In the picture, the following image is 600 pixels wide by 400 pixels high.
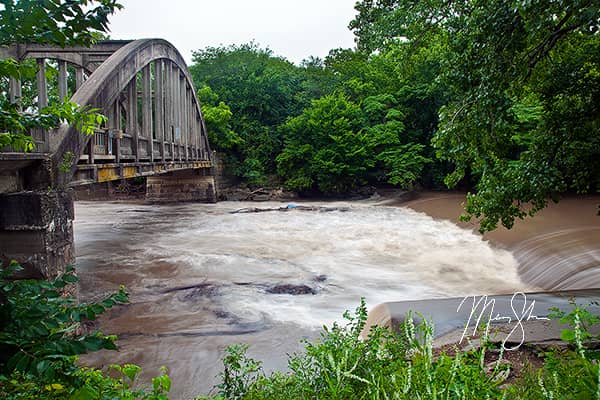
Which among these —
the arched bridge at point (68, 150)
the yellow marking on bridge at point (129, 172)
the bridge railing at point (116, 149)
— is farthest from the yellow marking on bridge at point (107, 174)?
the yellow marking on bridge at point (129, 172)

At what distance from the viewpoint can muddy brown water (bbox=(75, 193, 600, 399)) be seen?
6.37 m

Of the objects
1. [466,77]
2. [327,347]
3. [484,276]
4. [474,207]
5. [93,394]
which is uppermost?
[466,77]

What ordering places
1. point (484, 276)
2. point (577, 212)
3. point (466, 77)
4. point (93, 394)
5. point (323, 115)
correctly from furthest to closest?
point (323, 115) → point (577, 212) → point (484, 276) → point (466, 77) → point (93, 394)

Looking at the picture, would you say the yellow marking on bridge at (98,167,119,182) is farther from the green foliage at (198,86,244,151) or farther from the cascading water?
the green foliage at (198,86,244,151)

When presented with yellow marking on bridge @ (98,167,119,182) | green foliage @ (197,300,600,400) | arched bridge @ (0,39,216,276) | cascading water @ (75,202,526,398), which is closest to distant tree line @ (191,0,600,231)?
green foliage @ (197,300,600,400)

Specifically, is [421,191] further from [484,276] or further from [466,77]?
[466,77]

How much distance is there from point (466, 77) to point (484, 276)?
6538mm

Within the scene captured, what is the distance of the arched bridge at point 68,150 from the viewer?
5645mm

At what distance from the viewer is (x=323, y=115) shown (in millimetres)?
29484

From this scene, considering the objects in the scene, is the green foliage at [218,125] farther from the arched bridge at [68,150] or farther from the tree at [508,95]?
the tree at [508,95]

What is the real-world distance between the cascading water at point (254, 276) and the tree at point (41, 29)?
3.77m

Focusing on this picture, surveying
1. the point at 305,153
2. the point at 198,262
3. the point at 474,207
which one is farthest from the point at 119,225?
the point at 474,207

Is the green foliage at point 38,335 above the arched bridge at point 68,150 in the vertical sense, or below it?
below

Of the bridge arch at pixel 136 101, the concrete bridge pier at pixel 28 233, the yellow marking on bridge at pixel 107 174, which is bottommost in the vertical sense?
the concrete bridge pier at pixel 28 233
